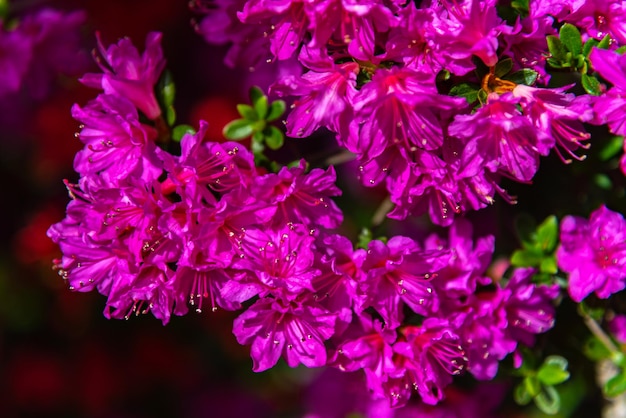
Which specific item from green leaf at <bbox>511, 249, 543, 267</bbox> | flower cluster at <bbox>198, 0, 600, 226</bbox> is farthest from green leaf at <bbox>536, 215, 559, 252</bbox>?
flower cluster at <bbox>198, 0, 600, 226</bbox>

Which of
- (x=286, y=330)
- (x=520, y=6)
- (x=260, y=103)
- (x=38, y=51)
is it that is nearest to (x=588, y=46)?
(x=520, y=6)

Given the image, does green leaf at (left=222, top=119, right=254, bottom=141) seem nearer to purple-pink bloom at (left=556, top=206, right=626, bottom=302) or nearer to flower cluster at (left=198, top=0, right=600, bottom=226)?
flower cluster at (left=198, top=0, right=600, bottom=226)

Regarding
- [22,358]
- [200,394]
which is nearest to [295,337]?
[200,394]

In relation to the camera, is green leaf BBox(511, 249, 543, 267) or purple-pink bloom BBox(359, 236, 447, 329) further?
green leaf BBox(511, 249, 543, 267)

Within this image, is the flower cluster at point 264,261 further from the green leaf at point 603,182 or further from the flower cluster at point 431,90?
the green leaf at point 603,182

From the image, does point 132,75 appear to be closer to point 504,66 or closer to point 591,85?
point 504,66

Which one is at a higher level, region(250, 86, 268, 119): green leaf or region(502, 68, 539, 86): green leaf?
region(502, 68, 539, 86): green leaf

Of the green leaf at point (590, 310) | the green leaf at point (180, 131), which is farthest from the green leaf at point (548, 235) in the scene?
the green leaf at point (180, 131)
